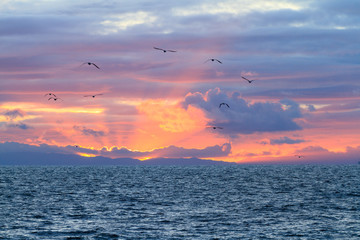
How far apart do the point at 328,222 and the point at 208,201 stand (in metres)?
32.4

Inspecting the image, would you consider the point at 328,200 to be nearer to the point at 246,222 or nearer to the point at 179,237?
the point at 246,222

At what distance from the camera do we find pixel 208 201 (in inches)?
3858

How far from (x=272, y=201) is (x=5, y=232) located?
55186mm

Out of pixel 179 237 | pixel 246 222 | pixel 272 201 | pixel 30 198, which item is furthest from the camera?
pixel 30 198

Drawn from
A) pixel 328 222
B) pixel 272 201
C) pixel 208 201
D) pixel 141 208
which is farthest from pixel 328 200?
pixel 141 208

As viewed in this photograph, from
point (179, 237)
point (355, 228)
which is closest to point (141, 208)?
point (179, 237)

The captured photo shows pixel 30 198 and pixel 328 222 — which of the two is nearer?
pixel 328 222

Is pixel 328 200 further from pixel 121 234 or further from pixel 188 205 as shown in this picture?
pixel 121 234

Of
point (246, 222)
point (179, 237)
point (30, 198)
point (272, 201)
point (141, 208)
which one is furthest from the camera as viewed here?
point (30, 198)

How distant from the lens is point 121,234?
196 feet

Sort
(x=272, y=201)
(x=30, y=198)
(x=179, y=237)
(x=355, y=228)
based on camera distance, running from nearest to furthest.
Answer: (x=179, y=237), (x=355, y=228), (x=272, y=201), (x=30, y=198)

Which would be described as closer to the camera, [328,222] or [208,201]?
[328,222]

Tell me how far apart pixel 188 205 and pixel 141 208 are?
9675 mm

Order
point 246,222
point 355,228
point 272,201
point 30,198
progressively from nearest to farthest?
point 355,228 → point 246,222 → point 272,201 → point 30,198
